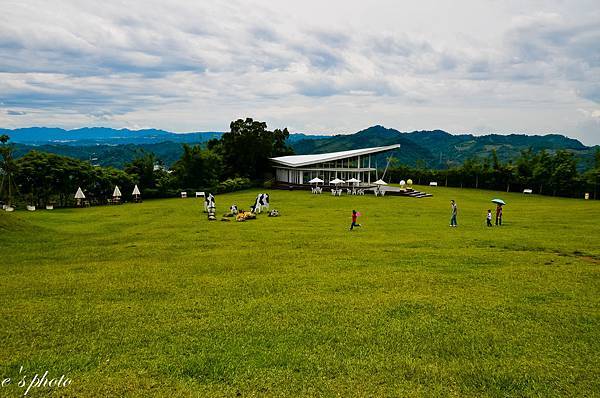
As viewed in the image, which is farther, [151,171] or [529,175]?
[529,175]

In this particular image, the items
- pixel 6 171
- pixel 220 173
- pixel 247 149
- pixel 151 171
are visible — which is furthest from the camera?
pixel 247 149

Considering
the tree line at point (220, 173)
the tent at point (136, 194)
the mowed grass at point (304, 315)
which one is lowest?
the mowed grass at point (304, 315)

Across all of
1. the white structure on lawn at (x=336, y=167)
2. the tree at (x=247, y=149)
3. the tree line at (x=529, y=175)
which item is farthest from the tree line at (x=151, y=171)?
the tree line at (x=529, y=175)

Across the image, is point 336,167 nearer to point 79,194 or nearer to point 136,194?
point 136,194

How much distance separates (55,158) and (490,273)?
36.9 m

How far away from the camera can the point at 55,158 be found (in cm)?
3709

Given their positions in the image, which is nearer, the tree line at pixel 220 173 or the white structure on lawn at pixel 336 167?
the tree line at pixel 220 173

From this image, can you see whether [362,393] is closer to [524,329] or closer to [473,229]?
[524,329]

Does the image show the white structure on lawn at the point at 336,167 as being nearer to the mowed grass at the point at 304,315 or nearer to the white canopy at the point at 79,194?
the white canopy at the point at 79,194

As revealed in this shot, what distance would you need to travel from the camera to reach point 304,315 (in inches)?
373

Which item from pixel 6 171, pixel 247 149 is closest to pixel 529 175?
pixel 247 149

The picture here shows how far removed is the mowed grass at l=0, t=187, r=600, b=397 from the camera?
6895 mm

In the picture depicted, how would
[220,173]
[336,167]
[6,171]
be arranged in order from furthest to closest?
[220,173] → [336,167] → [6,171]

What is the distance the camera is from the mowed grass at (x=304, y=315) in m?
6.89
